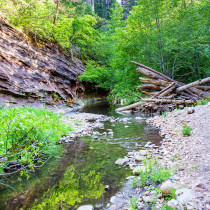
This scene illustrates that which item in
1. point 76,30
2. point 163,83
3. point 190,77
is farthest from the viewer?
point 76,30

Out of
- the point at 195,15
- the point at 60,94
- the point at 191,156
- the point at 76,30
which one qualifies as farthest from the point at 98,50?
the point at 191,156

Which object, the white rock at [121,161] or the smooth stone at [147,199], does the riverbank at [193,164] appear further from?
the white rock at [121,161]

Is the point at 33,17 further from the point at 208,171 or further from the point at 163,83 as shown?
the point at 208,171

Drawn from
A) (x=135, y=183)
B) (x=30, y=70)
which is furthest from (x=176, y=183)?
(x=30, y=70)

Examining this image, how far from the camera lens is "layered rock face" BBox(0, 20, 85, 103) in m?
9.15

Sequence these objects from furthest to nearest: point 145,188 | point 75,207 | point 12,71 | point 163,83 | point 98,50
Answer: point 98,50
point 163,83
point 12,71
point 145,188
point 75,207

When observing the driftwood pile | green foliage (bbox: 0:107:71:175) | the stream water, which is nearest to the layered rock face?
green foliage (bbox: 0:107:71:175)

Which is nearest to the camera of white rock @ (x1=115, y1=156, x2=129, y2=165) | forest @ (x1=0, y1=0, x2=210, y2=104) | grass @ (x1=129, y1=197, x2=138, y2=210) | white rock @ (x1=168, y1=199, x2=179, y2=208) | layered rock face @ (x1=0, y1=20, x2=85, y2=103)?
white rock @ (x1=168, y1=199, x2=179, y2=208)

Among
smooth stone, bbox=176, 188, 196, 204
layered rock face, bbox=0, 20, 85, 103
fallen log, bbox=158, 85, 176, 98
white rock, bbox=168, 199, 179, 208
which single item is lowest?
white rock, bbox=168, 199, 179, 208

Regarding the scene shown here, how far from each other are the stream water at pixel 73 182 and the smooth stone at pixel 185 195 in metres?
1.01

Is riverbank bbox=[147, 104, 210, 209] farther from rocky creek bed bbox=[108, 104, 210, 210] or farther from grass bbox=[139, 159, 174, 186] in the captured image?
grass bbox=[139, 159, 174, 186]

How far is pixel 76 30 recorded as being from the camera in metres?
19.0

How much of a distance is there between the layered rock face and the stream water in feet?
21.7

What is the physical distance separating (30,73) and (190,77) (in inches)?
547
